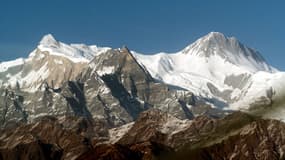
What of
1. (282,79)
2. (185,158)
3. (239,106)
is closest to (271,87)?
(282,79)

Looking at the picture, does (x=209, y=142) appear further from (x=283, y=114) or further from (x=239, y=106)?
(x=283, y=114)

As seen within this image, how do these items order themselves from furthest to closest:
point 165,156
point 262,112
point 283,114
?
1. point 165,156
2. point 262,112
3. point 283,114

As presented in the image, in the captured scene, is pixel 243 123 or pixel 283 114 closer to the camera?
pixel 283 114

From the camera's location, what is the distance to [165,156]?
5456 centimetres

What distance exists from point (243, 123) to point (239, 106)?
2.63m

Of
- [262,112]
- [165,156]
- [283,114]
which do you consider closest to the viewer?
[283,114]

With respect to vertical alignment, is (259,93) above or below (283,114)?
above

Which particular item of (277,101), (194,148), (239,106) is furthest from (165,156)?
(277,101)

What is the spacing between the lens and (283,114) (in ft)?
151

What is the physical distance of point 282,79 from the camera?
48.2 m

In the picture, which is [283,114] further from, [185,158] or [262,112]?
[185,158]

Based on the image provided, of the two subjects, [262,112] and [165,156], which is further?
[165,156]

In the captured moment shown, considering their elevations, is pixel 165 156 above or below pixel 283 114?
above

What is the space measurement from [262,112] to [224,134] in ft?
12.0
